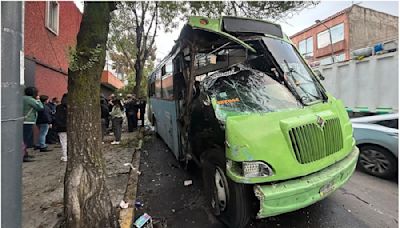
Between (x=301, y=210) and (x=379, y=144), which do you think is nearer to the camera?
(x=301, y=210)

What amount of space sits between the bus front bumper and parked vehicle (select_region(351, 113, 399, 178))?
2621 mm

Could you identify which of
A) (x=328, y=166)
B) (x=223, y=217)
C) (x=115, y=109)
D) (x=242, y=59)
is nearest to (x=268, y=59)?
(x=242, y=59)

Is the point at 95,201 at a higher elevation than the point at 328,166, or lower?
lower

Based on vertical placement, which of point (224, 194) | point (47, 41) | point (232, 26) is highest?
point (47, 41)

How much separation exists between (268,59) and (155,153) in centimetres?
513

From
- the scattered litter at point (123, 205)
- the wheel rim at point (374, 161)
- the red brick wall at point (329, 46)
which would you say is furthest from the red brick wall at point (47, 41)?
the red brick wall at point (329, 46)

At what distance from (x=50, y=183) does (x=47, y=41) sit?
701 centimetres

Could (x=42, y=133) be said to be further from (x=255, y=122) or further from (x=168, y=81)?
(x=255, y=122)

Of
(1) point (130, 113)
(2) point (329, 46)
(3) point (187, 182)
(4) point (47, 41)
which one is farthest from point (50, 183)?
(2) point (329, 46)

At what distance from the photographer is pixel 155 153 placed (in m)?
7.94

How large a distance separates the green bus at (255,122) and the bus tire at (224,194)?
1 centimetres

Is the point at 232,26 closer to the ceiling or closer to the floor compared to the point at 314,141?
closer to the ceiling

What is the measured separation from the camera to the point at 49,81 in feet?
33.1

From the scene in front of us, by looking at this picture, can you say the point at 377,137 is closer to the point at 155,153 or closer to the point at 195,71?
the point at 195,71
